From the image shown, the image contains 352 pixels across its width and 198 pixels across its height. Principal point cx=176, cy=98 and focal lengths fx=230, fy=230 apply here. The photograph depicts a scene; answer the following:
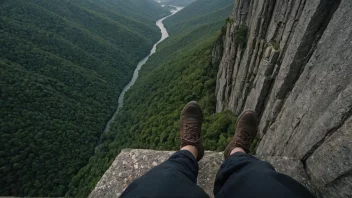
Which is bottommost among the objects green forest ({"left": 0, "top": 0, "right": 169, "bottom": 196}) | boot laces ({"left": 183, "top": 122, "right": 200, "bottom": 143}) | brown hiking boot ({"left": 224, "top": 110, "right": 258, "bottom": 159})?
green forest ({"left": 0, "top": 0, "right": 169, "bottom": 196})

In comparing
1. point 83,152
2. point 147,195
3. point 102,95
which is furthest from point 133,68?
point 147,195

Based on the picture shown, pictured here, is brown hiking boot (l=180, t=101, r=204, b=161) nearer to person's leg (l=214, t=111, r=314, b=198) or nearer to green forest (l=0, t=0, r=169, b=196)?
person's leg (l=214, t=111, r=314, b=198)

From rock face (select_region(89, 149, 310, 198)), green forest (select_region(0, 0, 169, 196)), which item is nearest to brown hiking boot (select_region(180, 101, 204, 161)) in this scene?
rock face (select_region(89, 149, 310, 198))

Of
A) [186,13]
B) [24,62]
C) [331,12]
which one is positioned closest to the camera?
[331,12]

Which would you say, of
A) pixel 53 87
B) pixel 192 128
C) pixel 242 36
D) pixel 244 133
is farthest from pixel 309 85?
pixel 53 87

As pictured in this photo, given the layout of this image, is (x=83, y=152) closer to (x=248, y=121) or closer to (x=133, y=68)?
(x=133, y=68)

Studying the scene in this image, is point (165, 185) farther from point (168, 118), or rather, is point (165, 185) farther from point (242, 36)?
point (168, 118)
